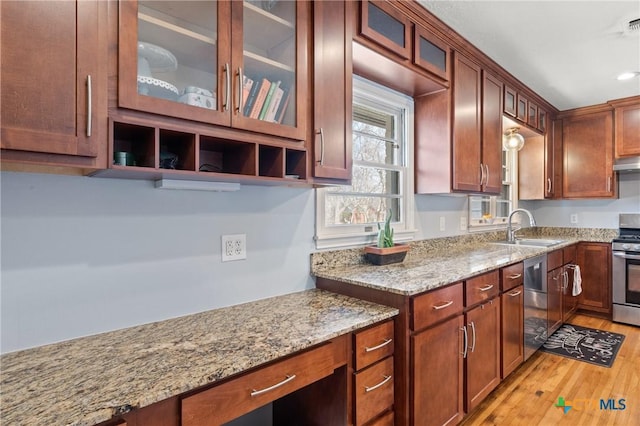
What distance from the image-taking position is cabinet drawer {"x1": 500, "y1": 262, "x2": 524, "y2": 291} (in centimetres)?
220

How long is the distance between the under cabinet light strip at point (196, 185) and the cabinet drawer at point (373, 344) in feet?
2.65

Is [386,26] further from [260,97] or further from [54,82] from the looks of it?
[54,82]

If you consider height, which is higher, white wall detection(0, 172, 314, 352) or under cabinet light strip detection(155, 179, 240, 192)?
under cabinet light strip detection(155, 179, 240, 192)

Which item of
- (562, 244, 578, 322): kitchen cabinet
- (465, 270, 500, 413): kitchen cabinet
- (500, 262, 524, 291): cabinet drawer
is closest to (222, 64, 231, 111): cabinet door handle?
(465, 270, 500, 413): kitchen cabinet

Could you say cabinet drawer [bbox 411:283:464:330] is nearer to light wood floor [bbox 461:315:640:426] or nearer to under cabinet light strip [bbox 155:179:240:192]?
light wood floor [bbox 461:315:640:426]

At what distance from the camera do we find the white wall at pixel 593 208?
3986 millimetres

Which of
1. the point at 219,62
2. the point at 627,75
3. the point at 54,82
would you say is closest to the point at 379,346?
the point at 219,62

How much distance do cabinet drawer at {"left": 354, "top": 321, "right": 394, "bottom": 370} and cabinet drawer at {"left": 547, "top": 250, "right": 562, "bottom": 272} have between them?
86.6 inches

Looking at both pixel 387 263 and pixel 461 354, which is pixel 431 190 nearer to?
pixel 387 263

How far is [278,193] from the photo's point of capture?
5.69ft

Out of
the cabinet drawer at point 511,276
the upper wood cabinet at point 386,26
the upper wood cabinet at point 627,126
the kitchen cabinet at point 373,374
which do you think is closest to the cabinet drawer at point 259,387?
the kitchen cabinet at point 373,374

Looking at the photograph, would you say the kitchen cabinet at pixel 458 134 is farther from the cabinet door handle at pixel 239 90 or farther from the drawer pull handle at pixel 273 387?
the drawer pull handle at pixel 273 387

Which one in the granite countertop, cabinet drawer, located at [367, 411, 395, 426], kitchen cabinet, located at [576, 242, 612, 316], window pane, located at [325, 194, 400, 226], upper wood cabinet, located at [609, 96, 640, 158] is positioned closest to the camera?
the granite countertop

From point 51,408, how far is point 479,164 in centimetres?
283
